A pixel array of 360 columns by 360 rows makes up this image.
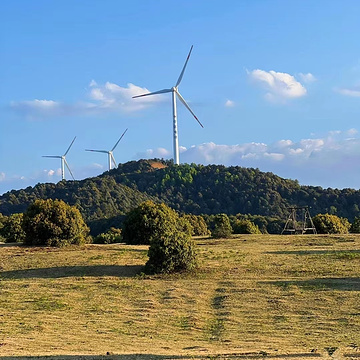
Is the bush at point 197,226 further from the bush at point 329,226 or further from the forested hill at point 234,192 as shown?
the forested hill at point 234,192

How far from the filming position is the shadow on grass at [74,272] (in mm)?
25703

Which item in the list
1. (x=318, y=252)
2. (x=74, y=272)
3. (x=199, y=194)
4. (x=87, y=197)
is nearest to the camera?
(x=74, y=272)

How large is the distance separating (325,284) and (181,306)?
243 inches

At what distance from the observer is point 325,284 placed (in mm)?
22125

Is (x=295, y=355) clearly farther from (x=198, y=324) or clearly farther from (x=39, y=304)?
(x=39, y=304)

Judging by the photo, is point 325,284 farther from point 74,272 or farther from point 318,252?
point 74,272

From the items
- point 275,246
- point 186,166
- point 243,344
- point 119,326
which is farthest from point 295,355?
point 186,166

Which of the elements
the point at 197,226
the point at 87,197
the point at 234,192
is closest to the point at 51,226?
the point at 197,226

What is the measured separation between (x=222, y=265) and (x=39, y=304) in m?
10.2

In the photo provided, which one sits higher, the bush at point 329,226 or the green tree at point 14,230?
the green tree at point 14,230

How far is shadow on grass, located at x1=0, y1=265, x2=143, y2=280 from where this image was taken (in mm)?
25703

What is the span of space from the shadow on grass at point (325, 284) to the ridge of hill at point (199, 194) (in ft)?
244

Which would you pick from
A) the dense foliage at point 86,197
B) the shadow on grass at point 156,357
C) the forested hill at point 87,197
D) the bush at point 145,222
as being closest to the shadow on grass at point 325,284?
the shadow on grass at point 156,357

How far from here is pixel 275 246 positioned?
36.0 m
